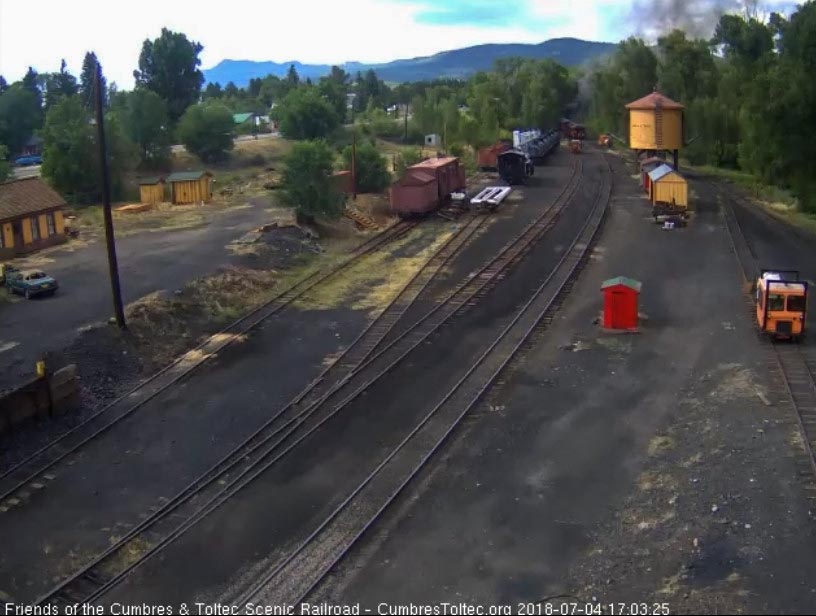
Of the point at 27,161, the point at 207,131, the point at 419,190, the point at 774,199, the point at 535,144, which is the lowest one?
the point at 774,199

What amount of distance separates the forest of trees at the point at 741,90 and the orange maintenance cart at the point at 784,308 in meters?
20.4

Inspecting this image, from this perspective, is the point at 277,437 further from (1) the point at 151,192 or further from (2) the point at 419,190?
(1) the point at 151,192

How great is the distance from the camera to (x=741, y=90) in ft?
173

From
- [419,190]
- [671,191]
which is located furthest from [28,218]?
[671,191]

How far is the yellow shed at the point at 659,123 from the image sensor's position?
183ft

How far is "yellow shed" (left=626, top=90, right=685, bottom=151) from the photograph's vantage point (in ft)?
183

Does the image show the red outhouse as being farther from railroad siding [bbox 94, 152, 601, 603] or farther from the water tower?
the water tower

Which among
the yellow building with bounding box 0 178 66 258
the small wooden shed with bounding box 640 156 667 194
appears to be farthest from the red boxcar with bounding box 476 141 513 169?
the yellow building with bounding box 0 178 66 258

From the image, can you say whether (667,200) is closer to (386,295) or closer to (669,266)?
(669,266)

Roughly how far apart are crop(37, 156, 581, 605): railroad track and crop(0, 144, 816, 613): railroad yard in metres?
0.05

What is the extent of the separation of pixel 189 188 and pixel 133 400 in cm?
3608

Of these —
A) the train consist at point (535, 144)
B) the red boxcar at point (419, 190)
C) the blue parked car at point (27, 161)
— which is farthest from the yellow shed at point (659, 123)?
the blue parked car at point (27, 161)

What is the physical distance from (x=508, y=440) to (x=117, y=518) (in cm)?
754

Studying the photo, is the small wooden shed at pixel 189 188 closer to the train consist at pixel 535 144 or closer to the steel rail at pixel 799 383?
the train consist at pixel 535 144
